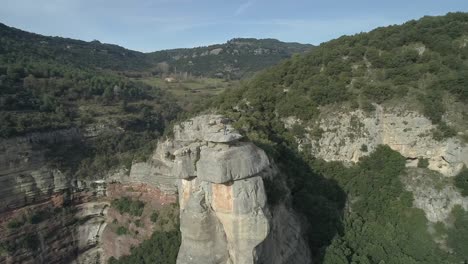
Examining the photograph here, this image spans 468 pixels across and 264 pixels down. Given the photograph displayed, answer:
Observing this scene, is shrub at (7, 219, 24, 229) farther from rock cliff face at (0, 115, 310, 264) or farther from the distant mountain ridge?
the distant mountain ridge

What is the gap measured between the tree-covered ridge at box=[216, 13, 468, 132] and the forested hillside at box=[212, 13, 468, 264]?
0.09 m

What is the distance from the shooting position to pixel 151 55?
17862 centimetres

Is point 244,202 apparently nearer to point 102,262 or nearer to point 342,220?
point 342,220

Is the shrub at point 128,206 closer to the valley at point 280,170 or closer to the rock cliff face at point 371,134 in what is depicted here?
the valley at point 280,170

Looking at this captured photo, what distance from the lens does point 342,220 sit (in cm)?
2727

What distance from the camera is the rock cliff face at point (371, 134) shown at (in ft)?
99.0

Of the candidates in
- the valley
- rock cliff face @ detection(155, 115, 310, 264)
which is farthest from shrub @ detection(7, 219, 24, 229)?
rock cliff face @ detection(155, 115, 310, 264)

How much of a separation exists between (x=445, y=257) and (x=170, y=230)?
19.8 m

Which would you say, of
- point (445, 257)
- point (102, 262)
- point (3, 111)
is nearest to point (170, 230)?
point (102, 262)

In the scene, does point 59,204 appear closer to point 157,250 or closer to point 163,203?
point 163,203

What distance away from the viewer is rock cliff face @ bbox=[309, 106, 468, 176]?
3019 centimetres

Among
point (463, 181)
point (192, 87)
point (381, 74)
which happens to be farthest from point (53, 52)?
point (463, 181)

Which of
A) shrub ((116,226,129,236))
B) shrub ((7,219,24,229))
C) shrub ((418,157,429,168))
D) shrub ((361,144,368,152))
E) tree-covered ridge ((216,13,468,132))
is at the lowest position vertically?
shrub ((116,226,129,236))

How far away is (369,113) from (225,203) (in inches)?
735
